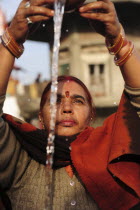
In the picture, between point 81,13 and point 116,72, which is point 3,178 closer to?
point 81,13

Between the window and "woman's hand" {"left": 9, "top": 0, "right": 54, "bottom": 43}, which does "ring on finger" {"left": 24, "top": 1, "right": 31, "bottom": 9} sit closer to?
"woman's hand" {"left": 9, "top": 0, "right": 54, "bottom": 43}

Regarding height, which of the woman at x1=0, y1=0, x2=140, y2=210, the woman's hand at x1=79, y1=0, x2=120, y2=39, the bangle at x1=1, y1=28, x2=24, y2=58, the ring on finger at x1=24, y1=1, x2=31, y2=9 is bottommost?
the woman at x1=0, y1=0, x2=140, y2=210

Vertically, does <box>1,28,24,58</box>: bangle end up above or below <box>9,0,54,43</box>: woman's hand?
below

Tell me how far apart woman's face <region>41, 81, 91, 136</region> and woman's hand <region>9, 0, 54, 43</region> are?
0.46 metres

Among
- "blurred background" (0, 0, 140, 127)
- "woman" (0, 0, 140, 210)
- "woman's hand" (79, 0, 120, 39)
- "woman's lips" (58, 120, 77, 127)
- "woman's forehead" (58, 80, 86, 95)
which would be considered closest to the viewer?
"woman's hand" (79, 0, 120, 39)

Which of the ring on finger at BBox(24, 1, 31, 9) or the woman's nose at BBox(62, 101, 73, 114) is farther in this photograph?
the woman's nose at BBox(62, 101, 73, 114)

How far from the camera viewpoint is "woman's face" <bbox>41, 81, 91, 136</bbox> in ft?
6.01

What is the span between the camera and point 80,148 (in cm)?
174

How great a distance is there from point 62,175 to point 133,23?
28.8ft

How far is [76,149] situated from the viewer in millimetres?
1741

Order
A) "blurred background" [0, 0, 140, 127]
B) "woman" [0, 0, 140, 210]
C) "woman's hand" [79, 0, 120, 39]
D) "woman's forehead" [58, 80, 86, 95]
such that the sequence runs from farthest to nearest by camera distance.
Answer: "blurred background" [0, 0, 140, 127] < "woman's forehead" [58, 80, 86, 95] < "woman" [0, 0, 140, 210] < "woman's hand" [79, 0, 120, 39]

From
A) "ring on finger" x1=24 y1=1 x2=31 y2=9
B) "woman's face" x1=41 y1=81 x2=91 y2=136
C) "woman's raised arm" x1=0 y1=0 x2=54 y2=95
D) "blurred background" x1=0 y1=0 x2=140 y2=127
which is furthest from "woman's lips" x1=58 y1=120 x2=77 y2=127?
"blurred background" x1=0 y1=0 x2=140 y2=127

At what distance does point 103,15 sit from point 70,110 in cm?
57

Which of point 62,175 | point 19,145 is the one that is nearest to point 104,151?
point 62,175
